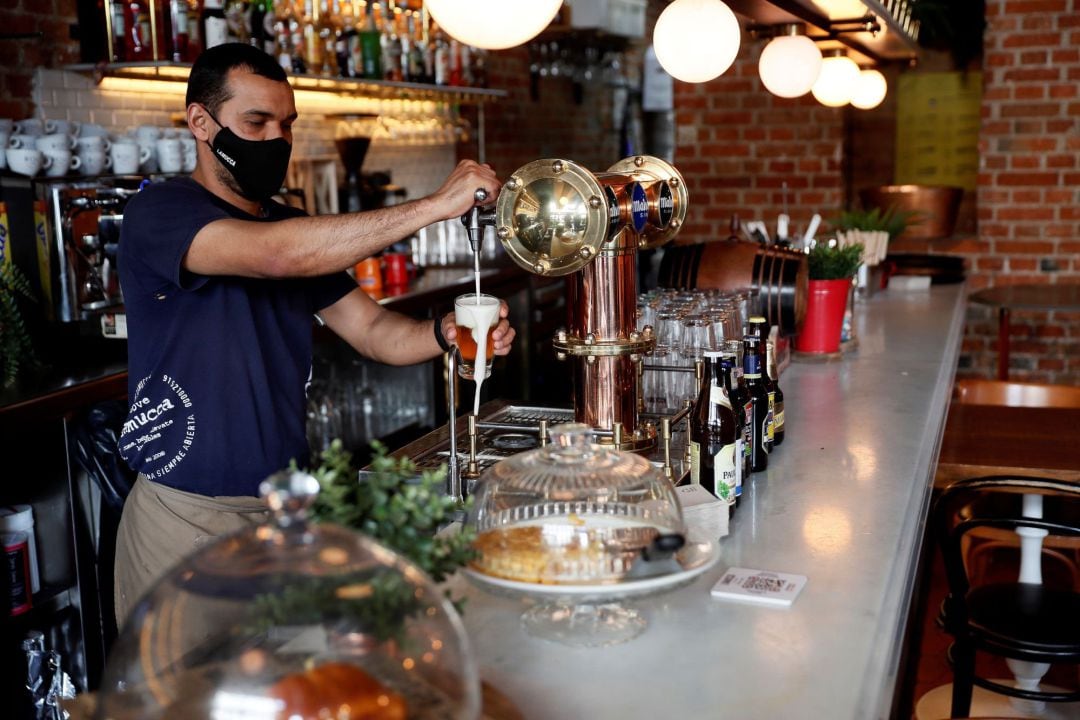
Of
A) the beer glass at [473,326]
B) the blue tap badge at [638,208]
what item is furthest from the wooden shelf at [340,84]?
the beer glass at [473,326]

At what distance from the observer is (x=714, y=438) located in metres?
2.04

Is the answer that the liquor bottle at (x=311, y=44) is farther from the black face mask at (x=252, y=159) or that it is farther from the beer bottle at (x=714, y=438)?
the beer bottle at (x=714, y=438)

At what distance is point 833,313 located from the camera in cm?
357

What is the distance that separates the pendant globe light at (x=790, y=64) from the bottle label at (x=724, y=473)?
80.3 inches

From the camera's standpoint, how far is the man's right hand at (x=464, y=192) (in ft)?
6.27

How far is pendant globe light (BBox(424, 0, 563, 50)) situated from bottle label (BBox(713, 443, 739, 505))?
2.53ft

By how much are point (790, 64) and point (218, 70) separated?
2.05m

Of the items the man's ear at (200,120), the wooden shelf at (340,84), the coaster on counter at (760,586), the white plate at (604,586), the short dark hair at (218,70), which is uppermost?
the wooden shelf at (340,84)

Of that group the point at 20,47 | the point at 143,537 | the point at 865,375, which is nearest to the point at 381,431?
the point at 20,47

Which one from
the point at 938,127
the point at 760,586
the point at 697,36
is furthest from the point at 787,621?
the point at 938,127

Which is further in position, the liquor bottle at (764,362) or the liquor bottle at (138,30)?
the liquor bottle at (138,30)

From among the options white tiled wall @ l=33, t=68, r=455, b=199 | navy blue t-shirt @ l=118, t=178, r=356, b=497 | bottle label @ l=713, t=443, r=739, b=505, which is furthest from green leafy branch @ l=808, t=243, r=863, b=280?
white tiled wall @ l=33, t=68, r=455, b=199

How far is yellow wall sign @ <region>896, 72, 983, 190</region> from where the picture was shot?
735 centimetres

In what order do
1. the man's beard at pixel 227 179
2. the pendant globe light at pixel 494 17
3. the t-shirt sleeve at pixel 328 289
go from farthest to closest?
the t-shirt sleeve at pixel 328 289, the man's beard at pixel 227 179, the pendant globe light at pixel 494 17
